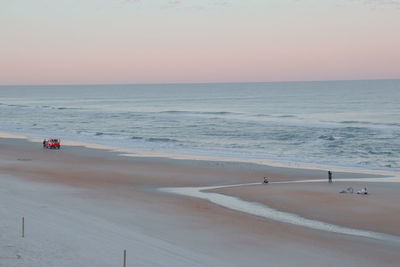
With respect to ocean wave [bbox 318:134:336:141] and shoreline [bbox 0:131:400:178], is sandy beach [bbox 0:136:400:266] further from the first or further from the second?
ocean wave [bbox 318:134:336:141]

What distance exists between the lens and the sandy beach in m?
18.8

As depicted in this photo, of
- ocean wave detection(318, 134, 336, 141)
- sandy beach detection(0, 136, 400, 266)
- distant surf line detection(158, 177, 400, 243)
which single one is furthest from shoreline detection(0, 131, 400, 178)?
ocean wave detection(318, 134, 336, 141)

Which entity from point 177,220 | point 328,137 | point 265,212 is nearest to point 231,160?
point 265,212

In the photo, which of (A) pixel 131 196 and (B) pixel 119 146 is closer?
(A) pixel 131 196

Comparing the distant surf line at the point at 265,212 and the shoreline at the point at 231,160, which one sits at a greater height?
the shoreline at the point at 231,160

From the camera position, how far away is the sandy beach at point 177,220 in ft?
61.6

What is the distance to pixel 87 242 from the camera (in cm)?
1970

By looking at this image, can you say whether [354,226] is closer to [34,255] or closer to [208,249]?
[208,249]

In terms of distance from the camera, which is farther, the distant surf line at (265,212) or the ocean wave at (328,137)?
the ocean wave at (328,137)

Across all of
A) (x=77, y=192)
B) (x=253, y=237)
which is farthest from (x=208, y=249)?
(x=77, y=192)

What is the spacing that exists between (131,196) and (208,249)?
36.6 ft

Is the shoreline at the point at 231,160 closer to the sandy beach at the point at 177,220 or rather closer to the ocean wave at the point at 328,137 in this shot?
the sandy beach at the point at 177,220

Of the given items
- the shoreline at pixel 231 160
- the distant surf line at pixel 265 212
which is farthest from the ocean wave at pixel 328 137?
the distant surf line at pixel 265 212

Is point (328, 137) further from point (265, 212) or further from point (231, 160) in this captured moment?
point (265, 212)
